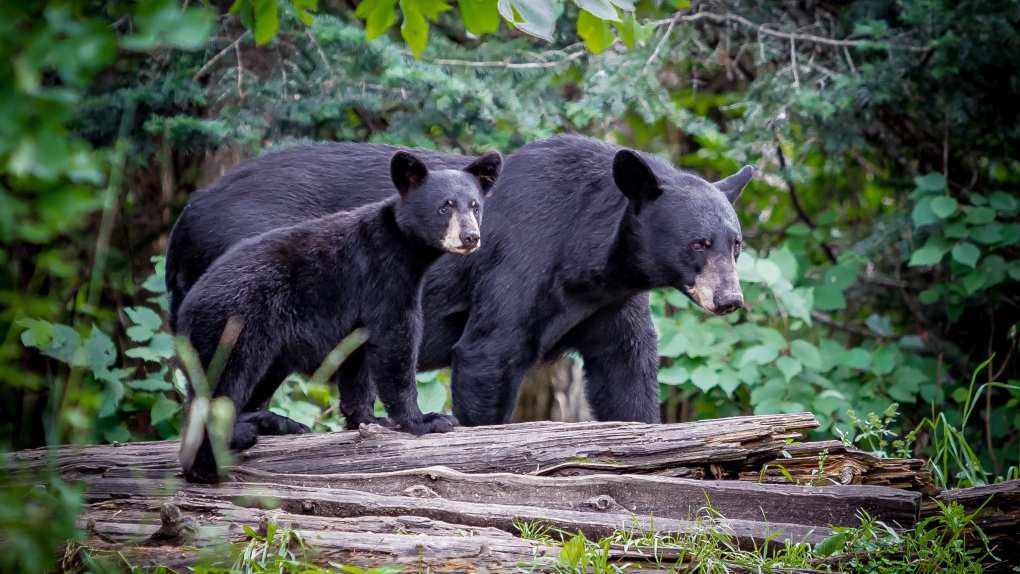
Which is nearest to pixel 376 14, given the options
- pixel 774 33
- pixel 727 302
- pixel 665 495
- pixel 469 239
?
pixel 469 239

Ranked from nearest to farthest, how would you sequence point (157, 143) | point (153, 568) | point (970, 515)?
point (153, 568) < point (970, 515) < point (157, 143)

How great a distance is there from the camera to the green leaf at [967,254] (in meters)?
6.62

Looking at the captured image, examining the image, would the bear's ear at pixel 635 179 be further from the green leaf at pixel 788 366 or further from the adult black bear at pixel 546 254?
the green leaf at pixel 788 366

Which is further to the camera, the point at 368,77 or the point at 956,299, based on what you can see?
the point at 956,299

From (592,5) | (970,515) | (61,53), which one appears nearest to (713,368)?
(970,515)

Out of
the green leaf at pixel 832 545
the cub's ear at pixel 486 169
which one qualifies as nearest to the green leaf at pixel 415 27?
the cub's ear at pixel 486 169

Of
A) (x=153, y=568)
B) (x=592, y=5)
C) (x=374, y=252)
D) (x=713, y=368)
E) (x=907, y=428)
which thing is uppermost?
(x=592, y=5)

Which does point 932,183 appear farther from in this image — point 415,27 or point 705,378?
point 415,27

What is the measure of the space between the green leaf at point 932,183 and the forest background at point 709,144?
0.7 inches

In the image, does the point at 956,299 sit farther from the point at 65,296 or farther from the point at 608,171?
the point at 65,296

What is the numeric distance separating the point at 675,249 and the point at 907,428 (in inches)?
157

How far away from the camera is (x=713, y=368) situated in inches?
255

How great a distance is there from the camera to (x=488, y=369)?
15.8ft

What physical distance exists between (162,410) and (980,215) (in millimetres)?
5842
